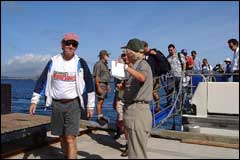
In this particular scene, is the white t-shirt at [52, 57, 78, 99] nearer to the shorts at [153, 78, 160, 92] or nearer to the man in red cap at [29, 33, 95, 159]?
the man in red cap at [29, 33, 95, 159]

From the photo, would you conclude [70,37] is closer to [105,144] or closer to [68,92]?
[68,92]

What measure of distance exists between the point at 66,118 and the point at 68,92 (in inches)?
14.9

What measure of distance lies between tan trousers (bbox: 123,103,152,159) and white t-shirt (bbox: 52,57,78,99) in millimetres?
1064

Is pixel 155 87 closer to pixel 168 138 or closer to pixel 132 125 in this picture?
pixel 168 138

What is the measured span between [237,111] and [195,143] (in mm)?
1196

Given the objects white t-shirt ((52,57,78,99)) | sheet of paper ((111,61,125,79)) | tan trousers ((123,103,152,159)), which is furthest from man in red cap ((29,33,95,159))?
tan trousers ((123,103,152,159))

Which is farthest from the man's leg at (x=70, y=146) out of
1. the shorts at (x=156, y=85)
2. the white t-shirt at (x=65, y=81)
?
the shorts at (x=156, y=85)

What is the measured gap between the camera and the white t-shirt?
5.49m

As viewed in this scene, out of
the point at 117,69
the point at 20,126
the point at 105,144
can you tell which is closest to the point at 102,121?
the point at 105,144

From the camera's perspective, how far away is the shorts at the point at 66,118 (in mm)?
5457

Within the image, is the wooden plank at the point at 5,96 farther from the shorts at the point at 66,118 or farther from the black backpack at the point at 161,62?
the black backpack at the point at 161,62

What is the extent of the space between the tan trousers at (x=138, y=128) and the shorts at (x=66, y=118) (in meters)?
0.94

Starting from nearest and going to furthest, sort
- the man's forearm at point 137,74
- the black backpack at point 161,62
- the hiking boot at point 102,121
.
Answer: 1. the man's forearm at point 137,74
2. the hiking boot at point 102,121
3. the black backpack at point 161,62

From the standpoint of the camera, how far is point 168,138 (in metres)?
7.93
